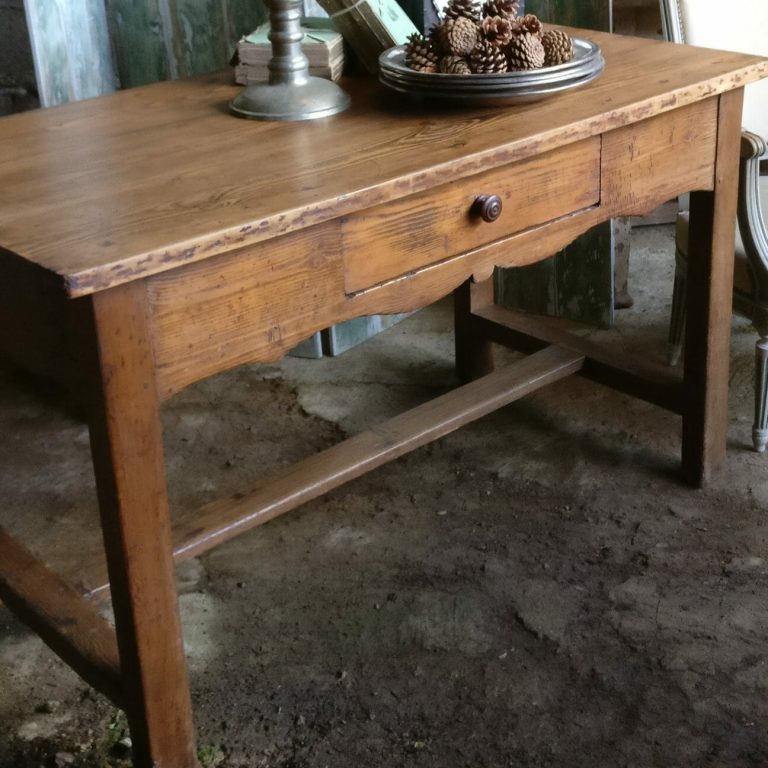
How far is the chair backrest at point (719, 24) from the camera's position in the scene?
2.68 metres

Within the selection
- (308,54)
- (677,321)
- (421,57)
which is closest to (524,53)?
(421,57)

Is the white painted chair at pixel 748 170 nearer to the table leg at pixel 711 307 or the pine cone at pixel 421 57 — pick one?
the table leg at pixel 711 307

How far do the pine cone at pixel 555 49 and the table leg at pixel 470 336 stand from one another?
96cm

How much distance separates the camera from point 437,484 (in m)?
Answer: 2.66

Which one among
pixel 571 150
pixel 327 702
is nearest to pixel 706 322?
pixel 571 150

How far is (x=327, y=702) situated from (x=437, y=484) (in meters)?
0.74

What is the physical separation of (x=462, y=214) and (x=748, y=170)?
0.89 metres

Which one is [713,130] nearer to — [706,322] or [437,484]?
[706,322]

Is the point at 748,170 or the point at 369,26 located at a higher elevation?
the point at 369,26

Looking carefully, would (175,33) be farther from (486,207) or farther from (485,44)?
(486,207)

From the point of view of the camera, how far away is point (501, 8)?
81.2 inches

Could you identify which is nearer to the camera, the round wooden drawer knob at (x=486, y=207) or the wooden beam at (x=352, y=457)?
the round wooden drawer knob at (x=486, y=207)

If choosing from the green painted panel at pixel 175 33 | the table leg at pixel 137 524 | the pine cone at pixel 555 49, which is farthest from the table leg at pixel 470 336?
the table leg at pixel 137 524

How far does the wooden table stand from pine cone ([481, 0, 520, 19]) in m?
0.17
